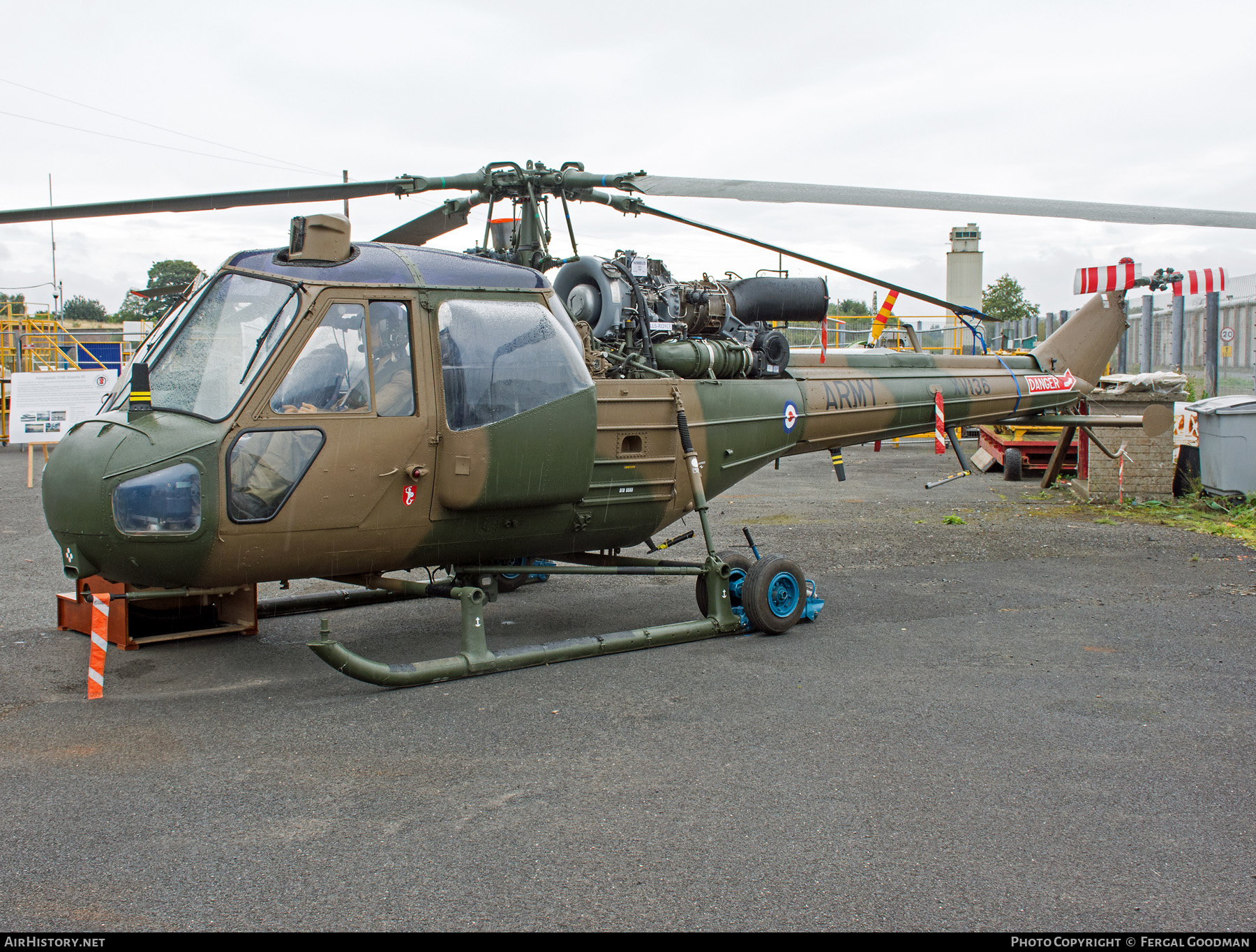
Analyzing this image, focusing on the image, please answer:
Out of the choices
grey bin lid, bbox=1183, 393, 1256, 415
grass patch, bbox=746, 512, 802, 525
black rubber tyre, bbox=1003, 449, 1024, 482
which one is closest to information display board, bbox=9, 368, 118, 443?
grass patch, bbox=746, 512, 802, 525

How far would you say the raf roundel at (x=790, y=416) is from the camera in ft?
25.7

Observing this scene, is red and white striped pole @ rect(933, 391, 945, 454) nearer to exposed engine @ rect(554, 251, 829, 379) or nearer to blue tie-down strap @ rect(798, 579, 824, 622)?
exposed engine @ rect(554, 251, 829, 379)

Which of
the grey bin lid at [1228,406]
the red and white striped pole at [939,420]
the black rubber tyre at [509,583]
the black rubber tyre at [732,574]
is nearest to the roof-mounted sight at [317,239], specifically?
the black rubber tyre at [732,574]

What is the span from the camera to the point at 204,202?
6.02 metres

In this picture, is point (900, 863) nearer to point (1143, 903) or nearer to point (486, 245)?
point (1143, 903)

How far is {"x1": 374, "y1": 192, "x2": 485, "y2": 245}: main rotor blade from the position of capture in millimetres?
6848

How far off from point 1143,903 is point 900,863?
0.76 metres

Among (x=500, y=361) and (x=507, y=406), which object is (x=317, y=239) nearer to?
(x=500, y=361)

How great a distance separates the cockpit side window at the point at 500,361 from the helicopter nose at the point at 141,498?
4.35 ft

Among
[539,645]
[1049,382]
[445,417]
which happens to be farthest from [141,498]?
[1049,382]

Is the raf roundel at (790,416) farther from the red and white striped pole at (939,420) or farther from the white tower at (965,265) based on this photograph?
the white tower at (965,265)

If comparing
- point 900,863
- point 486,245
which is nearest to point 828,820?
point 900,863

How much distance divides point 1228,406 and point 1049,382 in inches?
128

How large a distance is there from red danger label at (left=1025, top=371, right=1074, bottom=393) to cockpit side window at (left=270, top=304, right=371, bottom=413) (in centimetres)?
705
